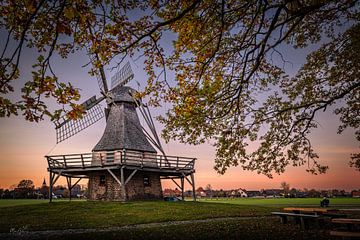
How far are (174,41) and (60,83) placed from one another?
5152 millimetres

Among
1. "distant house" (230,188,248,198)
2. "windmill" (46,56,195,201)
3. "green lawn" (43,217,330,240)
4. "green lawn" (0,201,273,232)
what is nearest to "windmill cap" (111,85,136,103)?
"windmill" (46,56,195,201)

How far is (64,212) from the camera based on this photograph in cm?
2077

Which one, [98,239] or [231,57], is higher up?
[231,57]

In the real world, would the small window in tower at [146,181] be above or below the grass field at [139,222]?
above

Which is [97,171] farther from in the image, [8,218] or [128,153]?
[8,218]

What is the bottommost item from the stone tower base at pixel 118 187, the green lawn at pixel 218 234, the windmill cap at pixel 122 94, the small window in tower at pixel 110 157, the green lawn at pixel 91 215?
the green lawn at pixel 218 234

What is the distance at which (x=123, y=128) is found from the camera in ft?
94.6

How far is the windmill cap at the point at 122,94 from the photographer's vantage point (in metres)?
30.8

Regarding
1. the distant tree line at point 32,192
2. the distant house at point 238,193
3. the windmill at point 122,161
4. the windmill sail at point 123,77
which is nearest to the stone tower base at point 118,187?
the windmill at point 122,161

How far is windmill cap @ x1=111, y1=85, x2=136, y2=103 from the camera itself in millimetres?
30828

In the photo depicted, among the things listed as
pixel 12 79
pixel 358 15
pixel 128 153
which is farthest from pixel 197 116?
pixel 128 153

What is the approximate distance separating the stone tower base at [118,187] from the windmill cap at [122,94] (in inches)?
302

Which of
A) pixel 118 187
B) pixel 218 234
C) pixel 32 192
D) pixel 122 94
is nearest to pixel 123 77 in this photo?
pixel 122 94

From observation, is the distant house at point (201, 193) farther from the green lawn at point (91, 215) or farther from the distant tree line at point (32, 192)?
the green lawn at point (91, 215)
